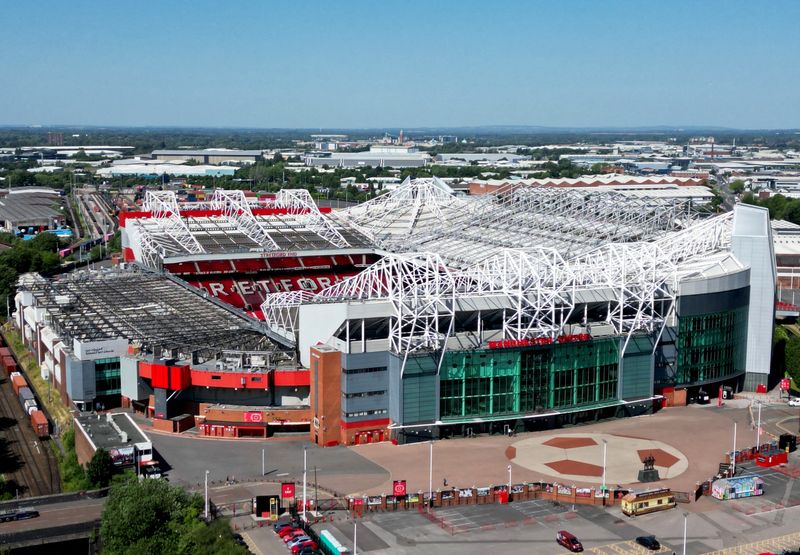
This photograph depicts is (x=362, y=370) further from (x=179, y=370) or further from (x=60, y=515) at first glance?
(x=60, y=515)

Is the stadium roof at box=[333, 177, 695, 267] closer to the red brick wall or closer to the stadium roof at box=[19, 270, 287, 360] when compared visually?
the stadium roof at box=[19, 270, 287, 360]

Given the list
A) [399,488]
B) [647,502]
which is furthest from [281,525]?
[647,502]

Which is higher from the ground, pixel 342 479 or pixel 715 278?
pixel 715 278

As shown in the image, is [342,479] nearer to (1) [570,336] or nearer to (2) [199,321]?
(1) [570,336]

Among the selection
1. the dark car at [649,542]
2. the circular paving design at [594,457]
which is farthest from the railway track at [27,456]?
the dark car at [649,542]

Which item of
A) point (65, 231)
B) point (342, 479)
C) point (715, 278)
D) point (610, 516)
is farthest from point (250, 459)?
point (65, 231)

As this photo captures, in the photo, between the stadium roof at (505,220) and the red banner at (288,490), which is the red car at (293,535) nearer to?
the red banner at (288,490)
